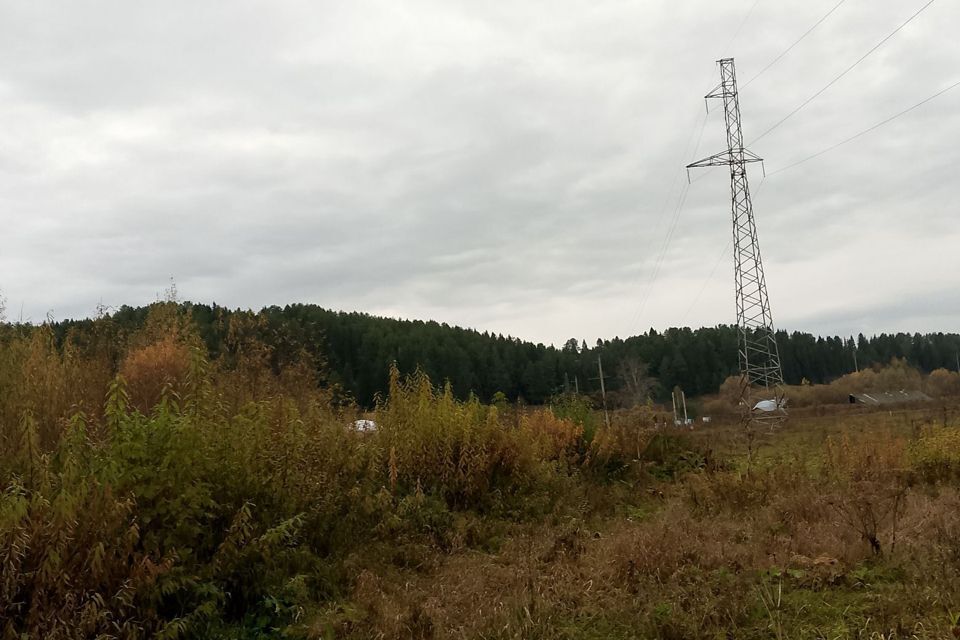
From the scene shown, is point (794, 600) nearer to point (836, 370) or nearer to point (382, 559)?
point (382, 559)

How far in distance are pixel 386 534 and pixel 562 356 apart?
81427mm

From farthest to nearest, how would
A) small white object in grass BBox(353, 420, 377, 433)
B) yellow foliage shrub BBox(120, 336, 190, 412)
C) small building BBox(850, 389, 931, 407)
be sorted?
small building BBox(850, 389, 931, 407)
yellow foliage shrub BBox(120, 336, 190, 412)
small white object in grass BBox(353, 420, 377, 433)

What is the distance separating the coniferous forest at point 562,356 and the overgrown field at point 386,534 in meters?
32.7

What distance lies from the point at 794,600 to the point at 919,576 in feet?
3.78

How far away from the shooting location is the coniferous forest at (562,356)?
206 feet

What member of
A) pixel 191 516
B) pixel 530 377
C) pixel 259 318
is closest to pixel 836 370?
pixel 530 377

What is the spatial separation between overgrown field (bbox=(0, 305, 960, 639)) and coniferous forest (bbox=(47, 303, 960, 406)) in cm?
3272

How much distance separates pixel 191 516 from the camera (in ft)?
17.5

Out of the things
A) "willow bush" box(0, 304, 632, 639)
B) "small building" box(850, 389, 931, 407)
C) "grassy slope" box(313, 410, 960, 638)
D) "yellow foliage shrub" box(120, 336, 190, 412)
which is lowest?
"small building" box(850, 389, 931, 407)

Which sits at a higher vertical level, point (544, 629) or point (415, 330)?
point (415, 330)

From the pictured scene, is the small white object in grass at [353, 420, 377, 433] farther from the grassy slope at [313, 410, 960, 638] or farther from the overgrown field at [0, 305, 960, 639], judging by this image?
the grassy slope at [313, 410, 960, 638]

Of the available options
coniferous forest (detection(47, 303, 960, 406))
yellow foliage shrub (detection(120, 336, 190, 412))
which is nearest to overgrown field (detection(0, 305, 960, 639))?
yellow foliage shrub (detection(120, 336, 190, 412))

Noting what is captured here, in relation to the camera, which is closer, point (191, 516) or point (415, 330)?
point (191, 516)

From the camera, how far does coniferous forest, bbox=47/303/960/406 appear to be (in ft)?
206
